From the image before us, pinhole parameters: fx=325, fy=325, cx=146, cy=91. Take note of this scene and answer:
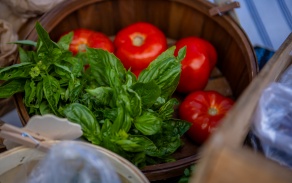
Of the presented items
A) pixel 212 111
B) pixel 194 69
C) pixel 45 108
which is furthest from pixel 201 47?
pixel 45 108

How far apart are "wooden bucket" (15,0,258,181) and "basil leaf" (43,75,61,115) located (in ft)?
0.52

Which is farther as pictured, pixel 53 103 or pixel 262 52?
pixel 262 52

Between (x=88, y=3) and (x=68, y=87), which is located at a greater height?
(x=88, y=3)

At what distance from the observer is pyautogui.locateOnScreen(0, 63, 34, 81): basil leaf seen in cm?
62

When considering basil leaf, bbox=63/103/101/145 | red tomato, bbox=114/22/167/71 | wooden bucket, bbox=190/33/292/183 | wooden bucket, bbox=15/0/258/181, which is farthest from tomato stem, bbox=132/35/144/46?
wooden bucket, bbox=190/33/292/183

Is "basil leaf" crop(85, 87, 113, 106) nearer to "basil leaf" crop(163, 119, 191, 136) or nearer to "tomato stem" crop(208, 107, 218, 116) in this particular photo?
"basil leaf" crop(163, 119, 191, 136)

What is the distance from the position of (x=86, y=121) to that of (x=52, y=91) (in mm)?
116

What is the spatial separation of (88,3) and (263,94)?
57cm

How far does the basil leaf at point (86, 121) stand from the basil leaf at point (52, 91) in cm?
7

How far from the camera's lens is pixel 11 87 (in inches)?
25.0

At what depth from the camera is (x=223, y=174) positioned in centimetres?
27

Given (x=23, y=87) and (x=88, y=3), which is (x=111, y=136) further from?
(x=88, y=3)

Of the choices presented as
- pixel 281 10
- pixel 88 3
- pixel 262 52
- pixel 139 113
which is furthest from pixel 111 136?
pixel 281 10

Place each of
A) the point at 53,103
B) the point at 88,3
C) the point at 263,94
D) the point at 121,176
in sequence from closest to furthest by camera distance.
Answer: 1. the point at 263,94
2. the point at 121,176
3. the point at 53,103
4. the point at 88,3
